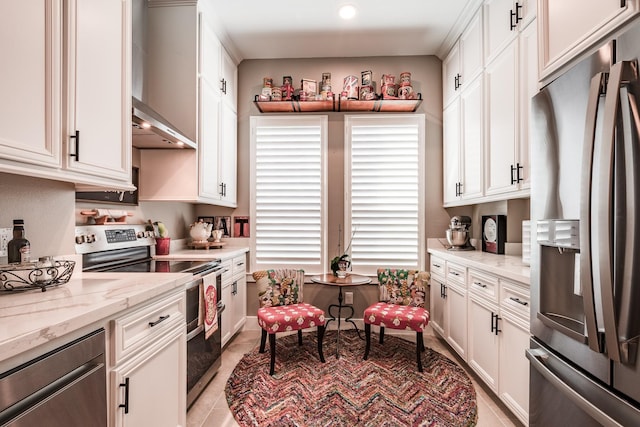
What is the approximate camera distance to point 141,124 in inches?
78.1

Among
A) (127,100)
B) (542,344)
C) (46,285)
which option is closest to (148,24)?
(127,100)

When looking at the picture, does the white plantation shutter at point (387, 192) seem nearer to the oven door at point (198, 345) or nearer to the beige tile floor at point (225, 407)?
the beige tile floor at point (225, 407)

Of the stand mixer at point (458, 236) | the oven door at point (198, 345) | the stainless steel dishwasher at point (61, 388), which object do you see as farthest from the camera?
the stand mixer at point (458, 236)

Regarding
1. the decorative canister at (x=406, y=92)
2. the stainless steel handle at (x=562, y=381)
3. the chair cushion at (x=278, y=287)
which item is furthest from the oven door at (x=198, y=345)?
the decorative canister at (x=406, y=92)

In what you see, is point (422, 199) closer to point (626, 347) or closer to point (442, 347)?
point (442, 347)

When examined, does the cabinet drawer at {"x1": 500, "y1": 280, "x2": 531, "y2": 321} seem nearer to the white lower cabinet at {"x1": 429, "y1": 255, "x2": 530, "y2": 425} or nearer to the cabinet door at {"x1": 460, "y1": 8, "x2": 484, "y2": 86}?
the white lower cabinet at {"x1": 429, "y1": 255, "x2": 530, "y2": 425}

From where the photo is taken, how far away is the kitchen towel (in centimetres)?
215

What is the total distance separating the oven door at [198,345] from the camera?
6.44ft

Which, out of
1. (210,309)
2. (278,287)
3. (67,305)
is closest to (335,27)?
(278,287)

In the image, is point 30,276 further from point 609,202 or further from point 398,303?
point 398,303

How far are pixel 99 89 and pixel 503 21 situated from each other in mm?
2574

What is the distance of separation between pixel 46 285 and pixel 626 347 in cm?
Answer: 191

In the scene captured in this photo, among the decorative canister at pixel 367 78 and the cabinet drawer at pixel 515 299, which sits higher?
the decorative canister at pixel 367 78

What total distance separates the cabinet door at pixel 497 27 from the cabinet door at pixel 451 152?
645 millimetres
